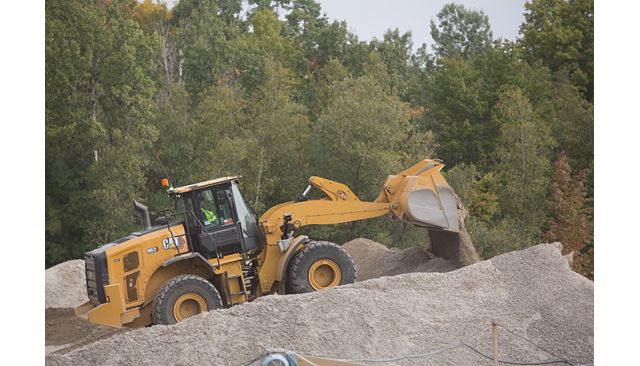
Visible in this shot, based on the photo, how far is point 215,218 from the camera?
14086 millimetres

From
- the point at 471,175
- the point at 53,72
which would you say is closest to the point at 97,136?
the point at 53,72

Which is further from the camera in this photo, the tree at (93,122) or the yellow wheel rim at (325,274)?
the tree at (93,122)

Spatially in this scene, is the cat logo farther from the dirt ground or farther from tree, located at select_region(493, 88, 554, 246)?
tree, located at select_region(493, 88, 554, 246)

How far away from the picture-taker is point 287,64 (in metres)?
41.6

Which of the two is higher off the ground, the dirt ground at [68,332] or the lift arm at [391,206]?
the lift arm at [391,206]

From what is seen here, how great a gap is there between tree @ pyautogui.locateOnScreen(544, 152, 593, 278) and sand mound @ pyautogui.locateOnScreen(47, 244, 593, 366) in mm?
18734

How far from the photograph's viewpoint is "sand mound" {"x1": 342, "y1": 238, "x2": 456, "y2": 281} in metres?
16.4

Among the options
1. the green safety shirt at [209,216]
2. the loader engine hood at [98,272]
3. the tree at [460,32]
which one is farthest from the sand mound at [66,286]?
the tree at [460,32]

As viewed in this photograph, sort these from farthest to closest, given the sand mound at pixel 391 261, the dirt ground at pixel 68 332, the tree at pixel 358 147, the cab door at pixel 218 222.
Answer: the tree at pixel 358 147
the sand mound at pixel 391 261
the dirt ground at pixel 68 332
the cab door at pixel 218 222

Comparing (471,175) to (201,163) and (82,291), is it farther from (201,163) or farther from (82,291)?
(82,291)

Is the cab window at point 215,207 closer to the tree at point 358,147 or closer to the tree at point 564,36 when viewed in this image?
the tree at point 358,147

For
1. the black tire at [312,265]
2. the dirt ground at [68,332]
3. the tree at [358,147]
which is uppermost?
the tree at [358,147]

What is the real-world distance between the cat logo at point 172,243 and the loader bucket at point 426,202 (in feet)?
11.0

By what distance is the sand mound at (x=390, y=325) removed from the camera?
38.5 feet
